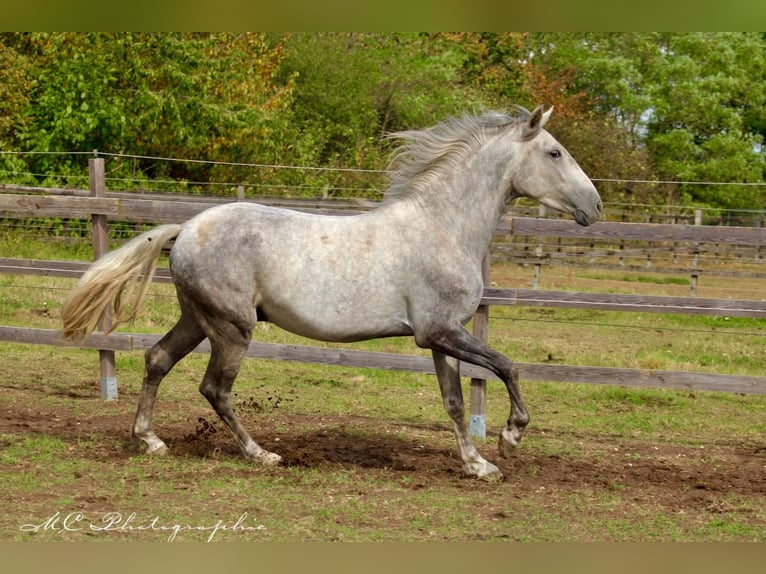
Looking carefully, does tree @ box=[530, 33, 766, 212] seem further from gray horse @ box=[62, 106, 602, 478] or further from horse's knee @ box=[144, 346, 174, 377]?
horse's knee @ box=[144, 346, 174, 377]

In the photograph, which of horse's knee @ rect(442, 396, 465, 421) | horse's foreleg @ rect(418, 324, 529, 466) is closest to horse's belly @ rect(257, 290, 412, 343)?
horse's foreleg @ rect(418, 324, 529, 466)

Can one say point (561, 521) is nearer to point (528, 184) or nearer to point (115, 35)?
point (528, 184)

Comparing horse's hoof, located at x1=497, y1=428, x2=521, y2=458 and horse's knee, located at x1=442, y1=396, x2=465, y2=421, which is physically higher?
horse's knee, located at x1=442, y1=396, x2=465, y2=421

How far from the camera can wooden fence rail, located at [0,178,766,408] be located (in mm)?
6602

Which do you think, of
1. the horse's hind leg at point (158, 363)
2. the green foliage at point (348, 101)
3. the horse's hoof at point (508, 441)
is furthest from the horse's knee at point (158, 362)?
the green foliage at point (348, 101)

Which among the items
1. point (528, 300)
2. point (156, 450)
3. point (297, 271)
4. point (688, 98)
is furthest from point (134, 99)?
point (688, 98)

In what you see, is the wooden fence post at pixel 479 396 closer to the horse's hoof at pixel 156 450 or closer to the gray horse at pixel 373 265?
the gray horse at pixel 373 265

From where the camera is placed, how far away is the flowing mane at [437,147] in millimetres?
5848

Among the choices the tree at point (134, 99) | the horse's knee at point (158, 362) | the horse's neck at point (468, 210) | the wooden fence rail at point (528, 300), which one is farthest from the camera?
the tree at point (134, 99)

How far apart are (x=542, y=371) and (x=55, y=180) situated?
12.4 m

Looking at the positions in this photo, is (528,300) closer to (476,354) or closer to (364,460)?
(476,354)

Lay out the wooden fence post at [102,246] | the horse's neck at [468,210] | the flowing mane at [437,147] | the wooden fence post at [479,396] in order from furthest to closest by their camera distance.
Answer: the wooden fence post at [102,246], the wooden fence post at [479,396], the flowing mane at [437,147], the horse's neck at [468,210]

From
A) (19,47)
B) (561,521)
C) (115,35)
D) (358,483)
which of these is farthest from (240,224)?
(19,47)

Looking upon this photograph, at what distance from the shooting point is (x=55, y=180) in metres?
16.7
